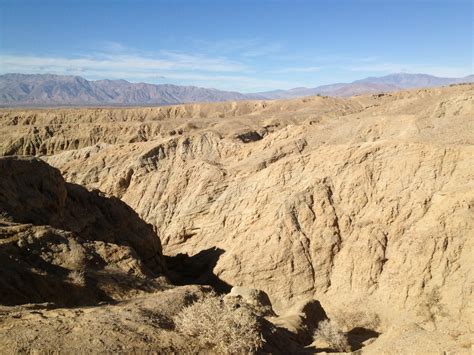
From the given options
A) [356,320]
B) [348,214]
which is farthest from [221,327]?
[348,214]

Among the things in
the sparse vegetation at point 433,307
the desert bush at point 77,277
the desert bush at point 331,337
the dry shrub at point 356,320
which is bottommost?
the dry shrub at point 356,320

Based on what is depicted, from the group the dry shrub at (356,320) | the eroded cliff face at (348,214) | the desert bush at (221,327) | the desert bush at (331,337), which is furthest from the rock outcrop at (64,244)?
the dry shrub at (356,320)

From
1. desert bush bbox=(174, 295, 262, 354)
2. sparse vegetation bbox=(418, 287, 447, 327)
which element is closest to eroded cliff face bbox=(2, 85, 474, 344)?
sparse vegetation bbox=(418, 287, 447, 327)

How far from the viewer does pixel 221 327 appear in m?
8.69

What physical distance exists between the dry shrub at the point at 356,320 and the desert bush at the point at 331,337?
3678mm

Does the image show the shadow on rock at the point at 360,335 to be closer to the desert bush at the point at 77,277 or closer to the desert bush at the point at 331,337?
the desert bush at the point at 331,337

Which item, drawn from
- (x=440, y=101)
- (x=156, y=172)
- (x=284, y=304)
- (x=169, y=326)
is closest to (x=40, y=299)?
(x=169, y=326)

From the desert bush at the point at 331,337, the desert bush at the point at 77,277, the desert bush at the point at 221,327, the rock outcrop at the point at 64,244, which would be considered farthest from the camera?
the desert bush at the point at 331,337

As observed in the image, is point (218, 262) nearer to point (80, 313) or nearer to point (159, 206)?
point (159, 206)

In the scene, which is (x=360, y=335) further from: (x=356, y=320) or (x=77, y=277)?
(x=77, y=277)

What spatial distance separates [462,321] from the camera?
1666cm

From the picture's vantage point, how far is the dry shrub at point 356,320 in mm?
18031

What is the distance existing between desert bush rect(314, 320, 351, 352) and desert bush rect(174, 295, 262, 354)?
450 centimetres

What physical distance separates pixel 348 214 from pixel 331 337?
8891mm
